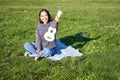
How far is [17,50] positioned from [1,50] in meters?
0.69

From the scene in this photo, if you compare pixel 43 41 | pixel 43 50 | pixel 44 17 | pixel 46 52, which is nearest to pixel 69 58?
pixel 46 52

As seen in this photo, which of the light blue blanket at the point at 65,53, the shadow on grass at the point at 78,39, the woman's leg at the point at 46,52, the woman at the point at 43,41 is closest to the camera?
the woman's leg at the point at 46,52

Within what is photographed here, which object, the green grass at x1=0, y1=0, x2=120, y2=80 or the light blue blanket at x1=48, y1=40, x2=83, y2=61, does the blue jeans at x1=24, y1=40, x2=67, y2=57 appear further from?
the green grass at x1=0, y1=0, x2=120, y2=80

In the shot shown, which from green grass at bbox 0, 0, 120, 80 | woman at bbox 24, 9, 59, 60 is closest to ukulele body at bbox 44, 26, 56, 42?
woman at bbox 24, 9, 59, 60

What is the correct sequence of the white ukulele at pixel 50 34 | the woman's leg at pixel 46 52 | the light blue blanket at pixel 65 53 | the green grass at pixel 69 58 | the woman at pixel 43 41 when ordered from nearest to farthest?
the green grass at pixel 69 58, the woman's leg at pixel 46 52, the light blue blanket at pixel 65 53, the woman at pixel 43 41, the white ukulele at pixel 50 34

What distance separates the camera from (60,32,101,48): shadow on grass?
14315mm

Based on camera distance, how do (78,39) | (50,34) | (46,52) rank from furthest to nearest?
(78,39), (50,34), (46,52)

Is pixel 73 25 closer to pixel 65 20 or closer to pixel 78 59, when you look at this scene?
pixel 65 20

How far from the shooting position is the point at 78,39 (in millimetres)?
15289

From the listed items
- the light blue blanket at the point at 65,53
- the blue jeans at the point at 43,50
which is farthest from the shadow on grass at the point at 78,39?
the light blue blanket at the point at 65,53

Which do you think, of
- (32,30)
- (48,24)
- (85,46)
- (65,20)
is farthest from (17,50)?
(65,20)

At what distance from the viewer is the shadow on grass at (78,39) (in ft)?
47.0

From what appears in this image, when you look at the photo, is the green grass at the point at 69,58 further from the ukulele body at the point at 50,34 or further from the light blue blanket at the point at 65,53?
the ukulele body at the point at 50,34

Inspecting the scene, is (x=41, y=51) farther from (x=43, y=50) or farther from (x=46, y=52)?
(x=46, y=52)
